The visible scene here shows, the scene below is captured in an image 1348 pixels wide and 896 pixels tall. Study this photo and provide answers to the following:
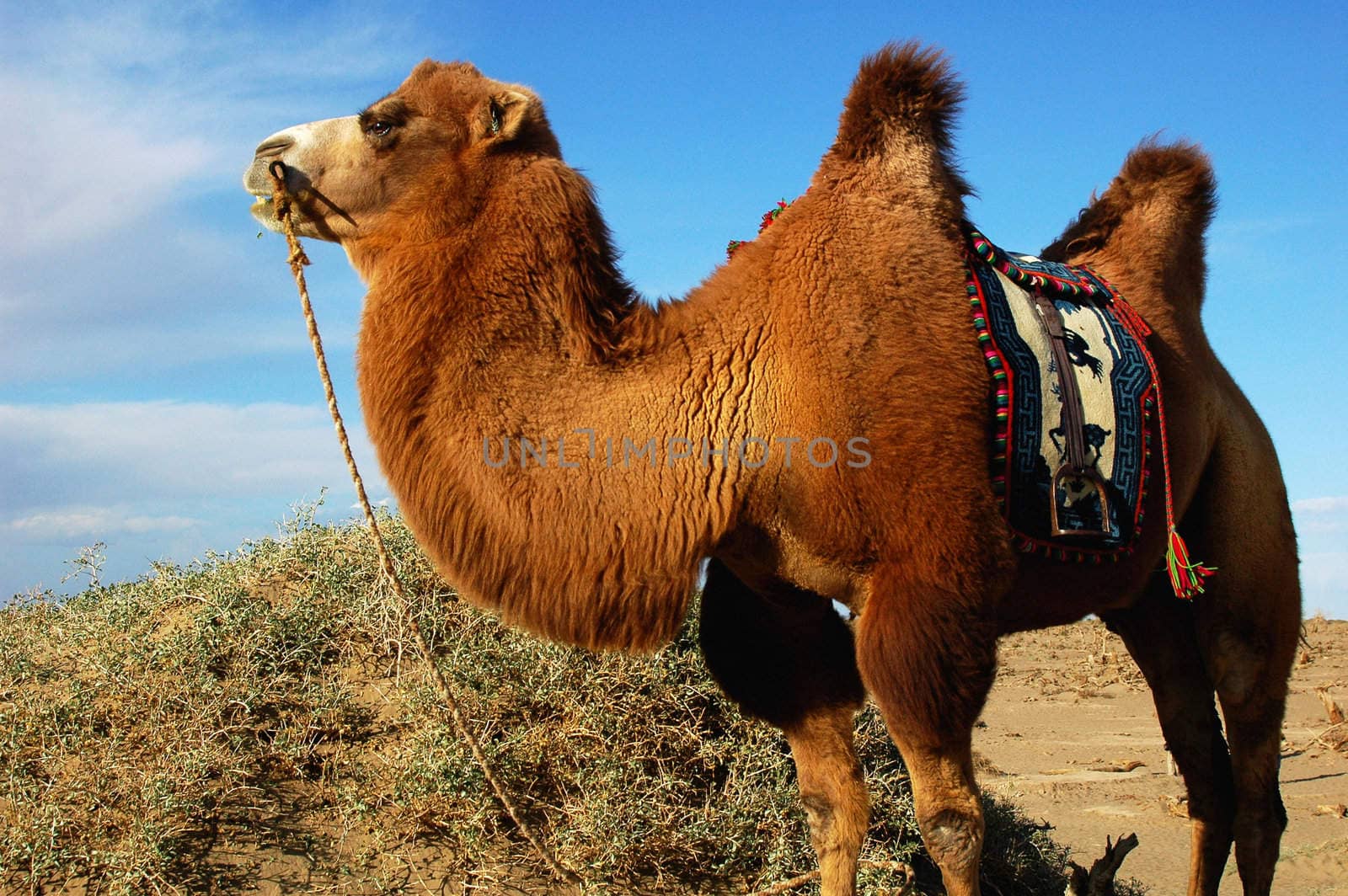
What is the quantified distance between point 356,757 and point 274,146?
2362 mm

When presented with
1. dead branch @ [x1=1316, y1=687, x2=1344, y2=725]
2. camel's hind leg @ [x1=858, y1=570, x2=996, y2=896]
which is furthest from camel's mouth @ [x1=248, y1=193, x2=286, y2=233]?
dead branch @ [x1=1316, y1=687, x2=1344, y2=725]

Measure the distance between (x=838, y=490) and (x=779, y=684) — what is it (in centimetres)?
99

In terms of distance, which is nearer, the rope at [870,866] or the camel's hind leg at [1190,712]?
the rope at [870,866]

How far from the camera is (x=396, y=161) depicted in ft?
11.2

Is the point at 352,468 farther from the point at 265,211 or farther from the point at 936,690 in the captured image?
the point at 936,690

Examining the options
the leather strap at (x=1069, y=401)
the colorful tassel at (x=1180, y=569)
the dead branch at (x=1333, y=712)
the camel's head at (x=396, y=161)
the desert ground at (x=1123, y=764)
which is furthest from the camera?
the dead branch at (x=1333, y=712)

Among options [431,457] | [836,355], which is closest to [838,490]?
[836,355]

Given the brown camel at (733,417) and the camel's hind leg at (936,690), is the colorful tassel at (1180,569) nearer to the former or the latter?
the brown camel at (733,417)

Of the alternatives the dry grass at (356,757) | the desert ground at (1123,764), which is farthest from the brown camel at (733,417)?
the desert ground at (1123,764)

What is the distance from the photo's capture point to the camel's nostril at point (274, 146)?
3465 mm

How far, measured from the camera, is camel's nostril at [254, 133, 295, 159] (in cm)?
346

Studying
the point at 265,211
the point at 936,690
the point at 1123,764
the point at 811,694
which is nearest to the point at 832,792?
the point at 811,694

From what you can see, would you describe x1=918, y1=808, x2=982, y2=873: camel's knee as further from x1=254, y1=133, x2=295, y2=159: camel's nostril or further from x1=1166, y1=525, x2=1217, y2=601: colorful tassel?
x1=254, y1=133, x2=295, y2=159: camel's nostril

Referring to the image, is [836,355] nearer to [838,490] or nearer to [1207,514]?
[838,490]
